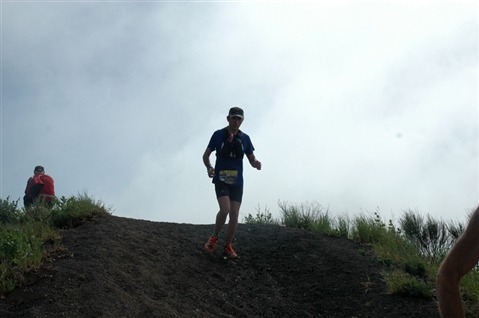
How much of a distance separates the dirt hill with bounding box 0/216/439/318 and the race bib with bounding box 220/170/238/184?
46.1 inches

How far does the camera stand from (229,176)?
264 inches

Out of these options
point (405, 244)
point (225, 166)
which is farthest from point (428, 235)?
point (225, 166)

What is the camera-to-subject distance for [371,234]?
8.20 meters

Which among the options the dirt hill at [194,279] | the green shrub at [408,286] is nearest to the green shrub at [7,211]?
the dirt hill at [194,279]

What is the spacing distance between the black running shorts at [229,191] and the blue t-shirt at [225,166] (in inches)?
2.2

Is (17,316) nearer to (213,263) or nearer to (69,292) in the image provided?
(69,292)

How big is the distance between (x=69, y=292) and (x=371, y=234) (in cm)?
524

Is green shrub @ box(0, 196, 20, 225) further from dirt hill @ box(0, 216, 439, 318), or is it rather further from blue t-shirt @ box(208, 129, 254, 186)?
blue t-shirt @ box(208, 129, 254, 186)

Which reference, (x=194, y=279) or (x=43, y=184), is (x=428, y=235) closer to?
(x=194, y=279)

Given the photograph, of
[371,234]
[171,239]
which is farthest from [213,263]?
[371,234]

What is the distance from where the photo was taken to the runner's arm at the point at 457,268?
70.7 inches

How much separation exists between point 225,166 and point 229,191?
0.36 m

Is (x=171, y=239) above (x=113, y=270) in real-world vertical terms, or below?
above

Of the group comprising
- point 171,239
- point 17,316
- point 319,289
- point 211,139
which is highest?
point 211,139
